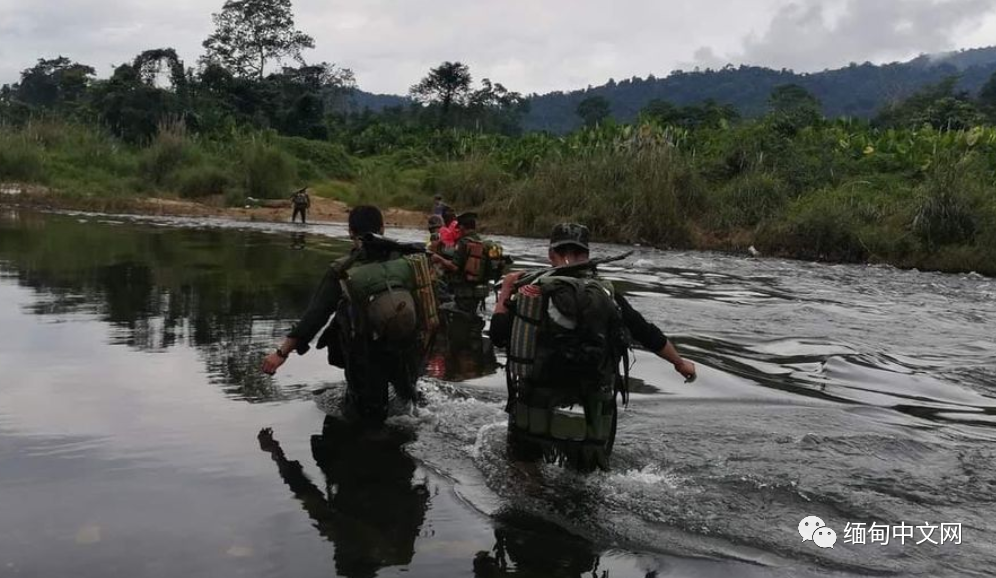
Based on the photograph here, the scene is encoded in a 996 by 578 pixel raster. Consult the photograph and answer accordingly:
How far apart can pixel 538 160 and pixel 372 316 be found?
28.1 metres

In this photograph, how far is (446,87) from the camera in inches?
2581

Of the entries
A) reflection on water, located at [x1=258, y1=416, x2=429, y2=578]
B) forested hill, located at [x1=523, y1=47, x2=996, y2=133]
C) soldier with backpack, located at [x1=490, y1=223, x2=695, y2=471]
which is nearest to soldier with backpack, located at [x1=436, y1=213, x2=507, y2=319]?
reflection on water, located at [x1=258, y1=416, x2=429, y2=578]

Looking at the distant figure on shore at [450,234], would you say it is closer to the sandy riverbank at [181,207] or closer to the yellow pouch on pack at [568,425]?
the yellow pouch on pack at [568,425]

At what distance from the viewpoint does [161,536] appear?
469cm

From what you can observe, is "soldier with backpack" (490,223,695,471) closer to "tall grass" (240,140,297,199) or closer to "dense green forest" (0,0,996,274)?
"dense green forest" (0,0,996,274)

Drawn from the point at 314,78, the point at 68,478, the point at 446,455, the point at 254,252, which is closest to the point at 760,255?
the point at 254,252

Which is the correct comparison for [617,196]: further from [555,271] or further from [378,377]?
[555,271]

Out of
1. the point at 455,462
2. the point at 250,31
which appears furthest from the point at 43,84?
the point at 455,462

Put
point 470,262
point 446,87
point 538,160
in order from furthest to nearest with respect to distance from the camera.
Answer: point 446,87, point 538,160, point 470,262

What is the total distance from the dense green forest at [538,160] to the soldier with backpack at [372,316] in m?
19.5

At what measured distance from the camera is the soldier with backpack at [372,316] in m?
6.09

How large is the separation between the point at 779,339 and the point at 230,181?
30.5 meters

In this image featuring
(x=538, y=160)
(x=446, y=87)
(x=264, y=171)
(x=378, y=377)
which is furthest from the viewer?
(x=446, y=87)

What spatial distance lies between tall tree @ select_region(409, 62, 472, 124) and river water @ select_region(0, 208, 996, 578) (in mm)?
54614
